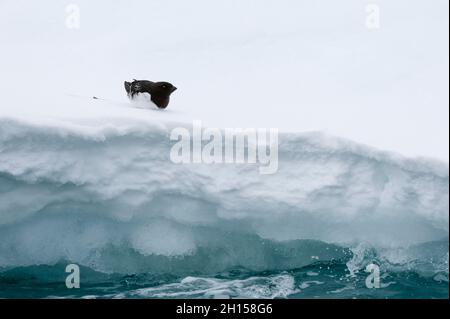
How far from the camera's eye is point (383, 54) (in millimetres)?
7152

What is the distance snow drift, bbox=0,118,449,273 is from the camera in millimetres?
4645

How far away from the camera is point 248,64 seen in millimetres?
7254

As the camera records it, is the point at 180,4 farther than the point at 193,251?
Yes

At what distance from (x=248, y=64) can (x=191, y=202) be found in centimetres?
290

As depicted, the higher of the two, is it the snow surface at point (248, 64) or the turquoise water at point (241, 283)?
the snow surface at point (248, 64)

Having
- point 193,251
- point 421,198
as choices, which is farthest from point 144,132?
point 421,198

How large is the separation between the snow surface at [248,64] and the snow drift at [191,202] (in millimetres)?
193

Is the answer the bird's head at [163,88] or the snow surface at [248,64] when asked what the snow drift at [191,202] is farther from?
the bird's head at [163,88]

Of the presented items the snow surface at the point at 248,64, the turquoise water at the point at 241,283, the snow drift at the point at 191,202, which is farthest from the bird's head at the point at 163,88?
the turquoise water at the point at 241,283

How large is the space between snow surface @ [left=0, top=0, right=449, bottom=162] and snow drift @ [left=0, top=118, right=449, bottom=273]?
0.19 meters

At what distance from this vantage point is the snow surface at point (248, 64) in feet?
17.7

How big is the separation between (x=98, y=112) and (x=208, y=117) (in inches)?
37.4

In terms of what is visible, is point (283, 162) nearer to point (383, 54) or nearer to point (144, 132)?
point (144, 132)

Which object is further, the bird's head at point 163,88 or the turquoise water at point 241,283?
the bird's head at point 163,88
